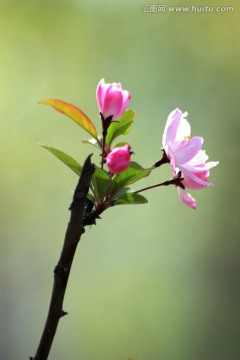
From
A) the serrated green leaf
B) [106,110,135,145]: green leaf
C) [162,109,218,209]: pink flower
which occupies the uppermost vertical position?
[106,110,135,145]: green leaf

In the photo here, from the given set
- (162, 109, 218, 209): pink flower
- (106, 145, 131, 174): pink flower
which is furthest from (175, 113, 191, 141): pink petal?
(106, 145, 131, 174): pink flower

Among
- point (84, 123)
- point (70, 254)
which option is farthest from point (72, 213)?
point (84, 123)

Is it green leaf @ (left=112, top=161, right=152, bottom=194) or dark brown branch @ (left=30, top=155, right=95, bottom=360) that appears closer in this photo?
dark brown branch @ (left=30, top=155, right=95, bottom=360)

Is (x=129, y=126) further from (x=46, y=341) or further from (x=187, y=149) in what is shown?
(x=46, y=341)

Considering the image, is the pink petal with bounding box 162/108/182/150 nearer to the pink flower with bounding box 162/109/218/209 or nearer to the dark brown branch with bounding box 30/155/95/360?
the pink flower with bounding box 162/109/218/209

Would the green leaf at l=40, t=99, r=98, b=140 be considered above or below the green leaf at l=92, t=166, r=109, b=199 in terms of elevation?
above

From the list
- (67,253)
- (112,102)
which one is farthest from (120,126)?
(67,253)
